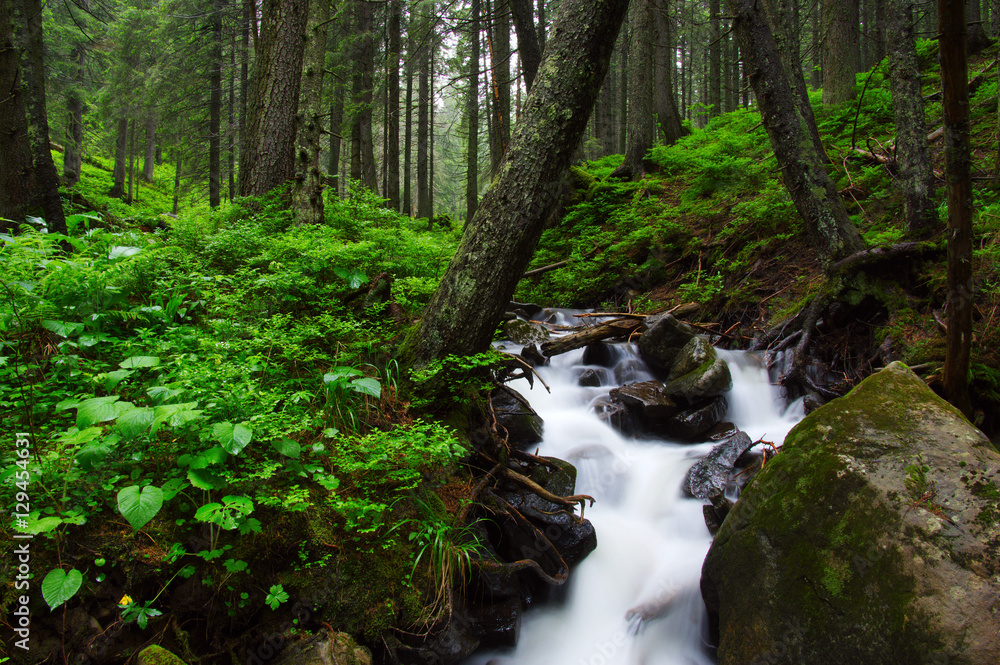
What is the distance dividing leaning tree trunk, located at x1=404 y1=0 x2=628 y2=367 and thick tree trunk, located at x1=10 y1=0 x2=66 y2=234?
6.44 metres

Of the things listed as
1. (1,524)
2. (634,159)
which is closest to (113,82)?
(634,159)

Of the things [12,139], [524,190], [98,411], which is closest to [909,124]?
[524,190]

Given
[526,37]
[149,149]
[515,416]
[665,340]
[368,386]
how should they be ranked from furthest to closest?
[149,149] < [526,37] < [665,340] < [515,416] < [368,386]

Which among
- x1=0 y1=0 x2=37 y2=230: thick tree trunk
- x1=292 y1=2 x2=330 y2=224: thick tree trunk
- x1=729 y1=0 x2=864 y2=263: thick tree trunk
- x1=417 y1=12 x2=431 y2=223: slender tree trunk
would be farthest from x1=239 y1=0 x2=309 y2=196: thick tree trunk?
x1=417 y1=12 x2=431 y2=223: slender tree trunk

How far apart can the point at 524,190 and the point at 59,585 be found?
3269mm

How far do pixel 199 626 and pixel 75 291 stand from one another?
254 centimetres

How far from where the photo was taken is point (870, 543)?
2471 mm

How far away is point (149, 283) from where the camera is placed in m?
3.91

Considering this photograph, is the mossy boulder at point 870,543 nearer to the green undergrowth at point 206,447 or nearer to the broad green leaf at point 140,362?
the green undergrowth at point 206,447

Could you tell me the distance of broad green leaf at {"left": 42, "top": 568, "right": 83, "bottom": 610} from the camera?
194 centimetres

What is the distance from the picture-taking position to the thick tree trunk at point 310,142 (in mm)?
6543

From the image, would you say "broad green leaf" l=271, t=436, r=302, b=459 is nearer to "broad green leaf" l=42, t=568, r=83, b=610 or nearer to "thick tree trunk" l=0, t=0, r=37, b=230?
"broad green leaf" l=42, t=568, r=83, b=610

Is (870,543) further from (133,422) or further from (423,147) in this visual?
(423,147)

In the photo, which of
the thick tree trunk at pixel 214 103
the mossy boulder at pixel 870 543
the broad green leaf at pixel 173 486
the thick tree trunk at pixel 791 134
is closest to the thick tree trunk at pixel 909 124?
the thick tree trunk at pixel 791 134
